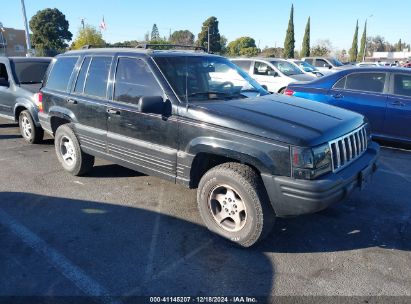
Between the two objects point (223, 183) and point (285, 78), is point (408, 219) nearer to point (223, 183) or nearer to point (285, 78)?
point (223, 183)

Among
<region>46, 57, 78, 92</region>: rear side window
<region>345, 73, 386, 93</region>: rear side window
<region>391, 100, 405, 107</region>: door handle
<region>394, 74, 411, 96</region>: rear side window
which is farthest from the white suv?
<region>46, 57, 78, 92</region>: rear side window

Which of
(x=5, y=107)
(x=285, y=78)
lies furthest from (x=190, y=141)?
(x=285, y=78)

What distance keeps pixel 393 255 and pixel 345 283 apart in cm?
74

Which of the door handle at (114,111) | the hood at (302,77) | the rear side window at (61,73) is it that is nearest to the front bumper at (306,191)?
the door handle at (114,111)

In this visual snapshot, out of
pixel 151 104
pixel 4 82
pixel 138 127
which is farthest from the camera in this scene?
pixel 4 82

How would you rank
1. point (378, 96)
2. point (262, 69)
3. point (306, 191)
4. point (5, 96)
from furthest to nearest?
point (262, 69), point (5, 96), point (378, 96), point (306, 191)

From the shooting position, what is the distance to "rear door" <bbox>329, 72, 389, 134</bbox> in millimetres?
6797

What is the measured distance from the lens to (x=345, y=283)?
2.98 metres

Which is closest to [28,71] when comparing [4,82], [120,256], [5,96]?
[4,82]

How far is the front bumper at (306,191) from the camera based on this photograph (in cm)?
303

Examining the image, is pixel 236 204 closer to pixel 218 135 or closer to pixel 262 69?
pixel 218 135

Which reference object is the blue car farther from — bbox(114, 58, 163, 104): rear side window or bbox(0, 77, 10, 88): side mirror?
bbox(0, 77, 10, 88): side mirror

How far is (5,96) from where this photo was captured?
311 inches

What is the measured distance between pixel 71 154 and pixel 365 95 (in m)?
5.47
